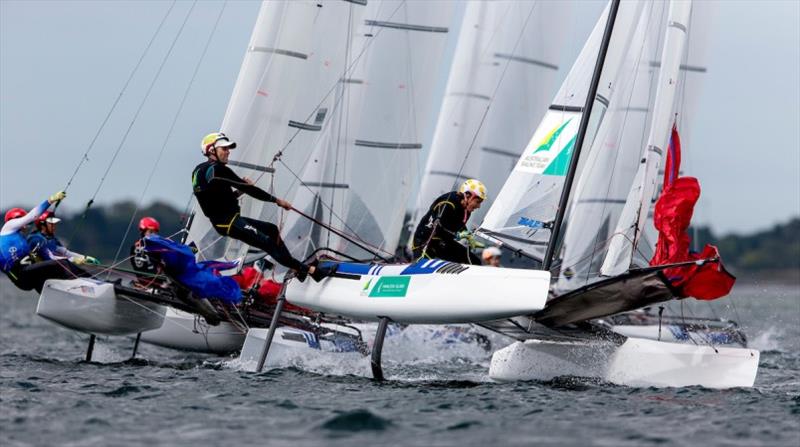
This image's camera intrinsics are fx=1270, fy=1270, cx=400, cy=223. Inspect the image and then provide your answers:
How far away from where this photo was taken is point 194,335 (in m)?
14.2

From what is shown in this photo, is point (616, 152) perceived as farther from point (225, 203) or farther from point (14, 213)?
point (14, 213)

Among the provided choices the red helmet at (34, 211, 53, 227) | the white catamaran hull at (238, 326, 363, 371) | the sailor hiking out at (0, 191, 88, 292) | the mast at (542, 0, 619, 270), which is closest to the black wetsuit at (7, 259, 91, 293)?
the sailor hiking out at (0, 191, 88, 292)

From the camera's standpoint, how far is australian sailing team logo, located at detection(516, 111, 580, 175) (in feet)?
38.4

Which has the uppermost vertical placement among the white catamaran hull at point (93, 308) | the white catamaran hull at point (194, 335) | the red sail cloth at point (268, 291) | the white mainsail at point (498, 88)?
the white mainsail at point (498, 88)

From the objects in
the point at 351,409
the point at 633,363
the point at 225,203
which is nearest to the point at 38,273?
the point at 225,203

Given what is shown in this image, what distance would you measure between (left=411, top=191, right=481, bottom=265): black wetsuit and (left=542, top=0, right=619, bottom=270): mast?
759 mm

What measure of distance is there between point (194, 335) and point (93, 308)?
7.13 feet

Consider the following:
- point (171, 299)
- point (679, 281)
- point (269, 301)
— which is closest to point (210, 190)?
point (171, 299)

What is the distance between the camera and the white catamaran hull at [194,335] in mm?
13977

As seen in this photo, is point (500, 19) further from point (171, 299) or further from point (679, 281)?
point (679, 281)

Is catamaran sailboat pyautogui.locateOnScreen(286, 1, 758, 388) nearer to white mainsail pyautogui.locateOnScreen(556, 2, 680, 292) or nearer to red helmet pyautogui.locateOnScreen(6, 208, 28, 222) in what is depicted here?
white mainsail pyautogui.locateOnScreen(556, 2, 680, 292)

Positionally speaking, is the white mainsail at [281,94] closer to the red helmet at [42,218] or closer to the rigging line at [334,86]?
the rigging line at [334,86]

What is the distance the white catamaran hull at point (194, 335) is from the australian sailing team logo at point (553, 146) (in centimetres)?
393

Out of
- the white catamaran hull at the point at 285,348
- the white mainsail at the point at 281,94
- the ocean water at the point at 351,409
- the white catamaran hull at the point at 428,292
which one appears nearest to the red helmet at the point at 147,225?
the white mainsail at the point at 281,94
